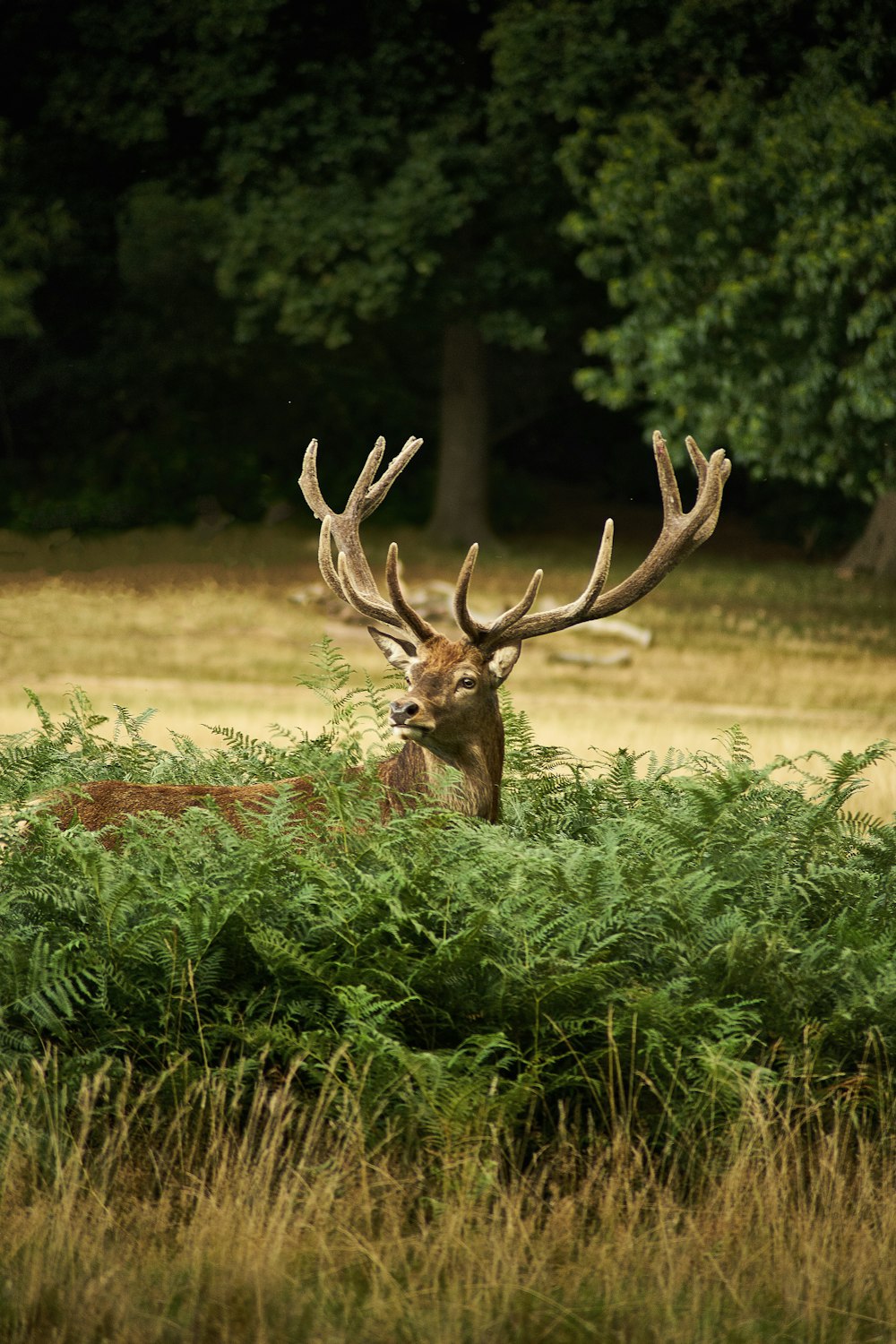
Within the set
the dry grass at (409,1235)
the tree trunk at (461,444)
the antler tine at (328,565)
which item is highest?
the tree trunk at (461,444)

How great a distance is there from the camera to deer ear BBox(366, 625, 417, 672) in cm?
576

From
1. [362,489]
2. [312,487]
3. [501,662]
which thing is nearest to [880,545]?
[312,487]

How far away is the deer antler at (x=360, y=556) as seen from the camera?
5820mm

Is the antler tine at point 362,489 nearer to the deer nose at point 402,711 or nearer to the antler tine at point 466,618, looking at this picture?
the antler tine at point 466,618

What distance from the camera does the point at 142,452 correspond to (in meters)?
25.3

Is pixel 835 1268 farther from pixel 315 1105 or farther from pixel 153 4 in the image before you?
pixel 153 4

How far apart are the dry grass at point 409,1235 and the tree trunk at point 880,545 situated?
2152cm

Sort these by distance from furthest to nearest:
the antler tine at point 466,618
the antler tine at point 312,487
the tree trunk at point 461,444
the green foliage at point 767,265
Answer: the tree trunk at point 461,444 → the green foliage at point 767,265 → the antler tine at point 312,487 → the antler tine at point 466,618

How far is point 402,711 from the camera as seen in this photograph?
5234mm

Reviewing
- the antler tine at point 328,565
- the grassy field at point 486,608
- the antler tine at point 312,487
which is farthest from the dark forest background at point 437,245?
the antler tine at point 328,565

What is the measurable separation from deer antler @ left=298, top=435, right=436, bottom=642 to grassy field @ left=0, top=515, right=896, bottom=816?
4.10 metres

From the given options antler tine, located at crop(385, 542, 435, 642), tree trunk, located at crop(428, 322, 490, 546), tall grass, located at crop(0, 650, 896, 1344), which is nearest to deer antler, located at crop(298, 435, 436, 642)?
antler tine, located at crop(385, 542, 435, 642)

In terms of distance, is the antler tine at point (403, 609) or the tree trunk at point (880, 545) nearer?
the antler tine at point (403, 609)

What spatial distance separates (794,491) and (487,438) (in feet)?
23.5
